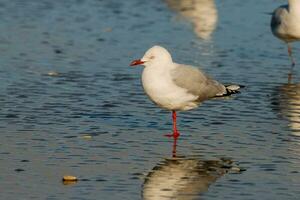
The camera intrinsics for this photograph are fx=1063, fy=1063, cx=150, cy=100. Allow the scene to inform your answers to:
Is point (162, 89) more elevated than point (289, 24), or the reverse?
point (289, 24)

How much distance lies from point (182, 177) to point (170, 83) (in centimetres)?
216

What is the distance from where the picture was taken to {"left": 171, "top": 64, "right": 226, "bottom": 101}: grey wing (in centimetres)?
1232

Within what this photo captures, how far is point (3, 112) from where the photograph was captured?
1326 cm

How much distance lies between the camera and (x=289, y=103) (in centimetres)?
1432

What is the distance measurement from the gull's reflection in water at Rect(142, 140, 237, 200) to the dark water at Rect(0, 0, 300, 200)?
0.01m

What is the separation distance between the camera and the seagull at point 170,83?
1217 cm

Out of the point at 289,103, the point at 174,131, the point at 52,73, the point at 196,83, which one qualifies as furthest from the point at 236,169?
the point at 52,73

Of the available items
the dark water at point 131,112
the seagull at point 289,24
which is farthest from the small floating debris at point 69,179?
the seagull at point 289,24

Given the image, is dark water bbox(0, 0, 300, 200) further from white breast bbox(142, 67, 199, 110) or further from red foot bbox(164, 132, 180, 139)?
Result: white breast bbox(142, 67, 199, 110)

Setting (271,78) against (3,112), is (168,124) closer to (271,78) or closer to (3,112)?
(3,112)

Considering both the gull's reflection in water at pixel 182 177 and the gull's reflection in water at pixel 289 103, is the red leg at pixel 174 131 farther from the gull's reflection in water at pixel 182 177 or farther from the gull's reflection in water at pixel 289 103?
the gull's reflection in water at pixel 289 103

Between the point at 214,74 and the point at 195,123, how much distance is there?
342cm

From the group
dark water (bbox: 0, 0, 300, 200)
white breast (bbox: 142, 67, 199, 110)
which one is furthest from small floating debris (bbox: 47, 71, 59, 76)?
white breast (bbox: 142, 67, 199, 110)

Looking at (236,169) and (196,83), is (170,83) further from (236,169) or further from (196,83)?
(236,169)
